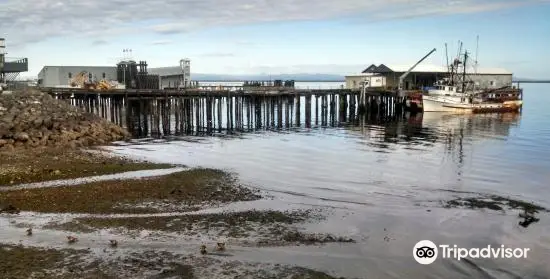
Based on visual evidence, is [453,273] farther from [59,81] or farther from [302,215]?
[59,81]

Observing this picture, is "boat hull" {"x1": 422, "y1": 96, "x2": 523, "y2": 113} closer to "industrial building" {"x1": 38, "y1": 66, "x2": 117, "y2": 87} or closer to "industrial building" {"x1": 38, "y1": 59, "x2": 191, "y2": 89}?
"industrial building" {"x1": 38, "y1": 59, "x2": 191, "y2": 89}

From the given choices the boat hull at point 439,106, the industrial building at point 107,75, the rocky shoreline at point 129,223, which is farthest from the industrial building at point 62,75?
the boat hull at point 439,106

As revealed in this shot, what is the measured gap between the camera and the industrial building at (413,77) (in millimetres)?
80625

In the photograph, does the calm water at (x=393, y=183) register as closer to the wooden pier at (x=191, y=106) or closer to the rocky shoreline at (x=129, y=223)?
the rocky shoreline at (x=129, y=223)

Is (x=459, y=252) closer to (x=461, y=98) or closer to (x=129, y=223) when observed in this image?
(x=129, y=223)

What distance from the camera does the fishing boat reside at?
71250 millimetres

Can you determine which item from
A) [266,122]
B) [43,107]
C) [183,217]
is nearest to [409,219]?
[183,217]

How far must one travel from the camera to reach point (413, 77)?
267 feet

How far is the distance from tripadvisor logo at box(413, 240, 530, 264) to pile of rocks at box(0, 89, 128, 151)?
25.1m

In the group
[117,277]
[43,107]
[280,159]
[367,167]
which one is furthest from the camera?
[43,107]

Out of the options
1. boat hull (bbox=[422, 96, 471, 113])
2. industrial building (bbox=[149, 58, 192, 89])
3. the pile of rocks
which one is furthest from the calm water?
industrial building (bbox=[149, 58, 192, 89])

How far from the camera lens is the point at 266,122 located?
5712 cm

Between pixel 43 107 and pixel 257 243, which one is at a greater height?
pixel 43 107

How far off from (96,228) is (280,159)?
55.2 ft
